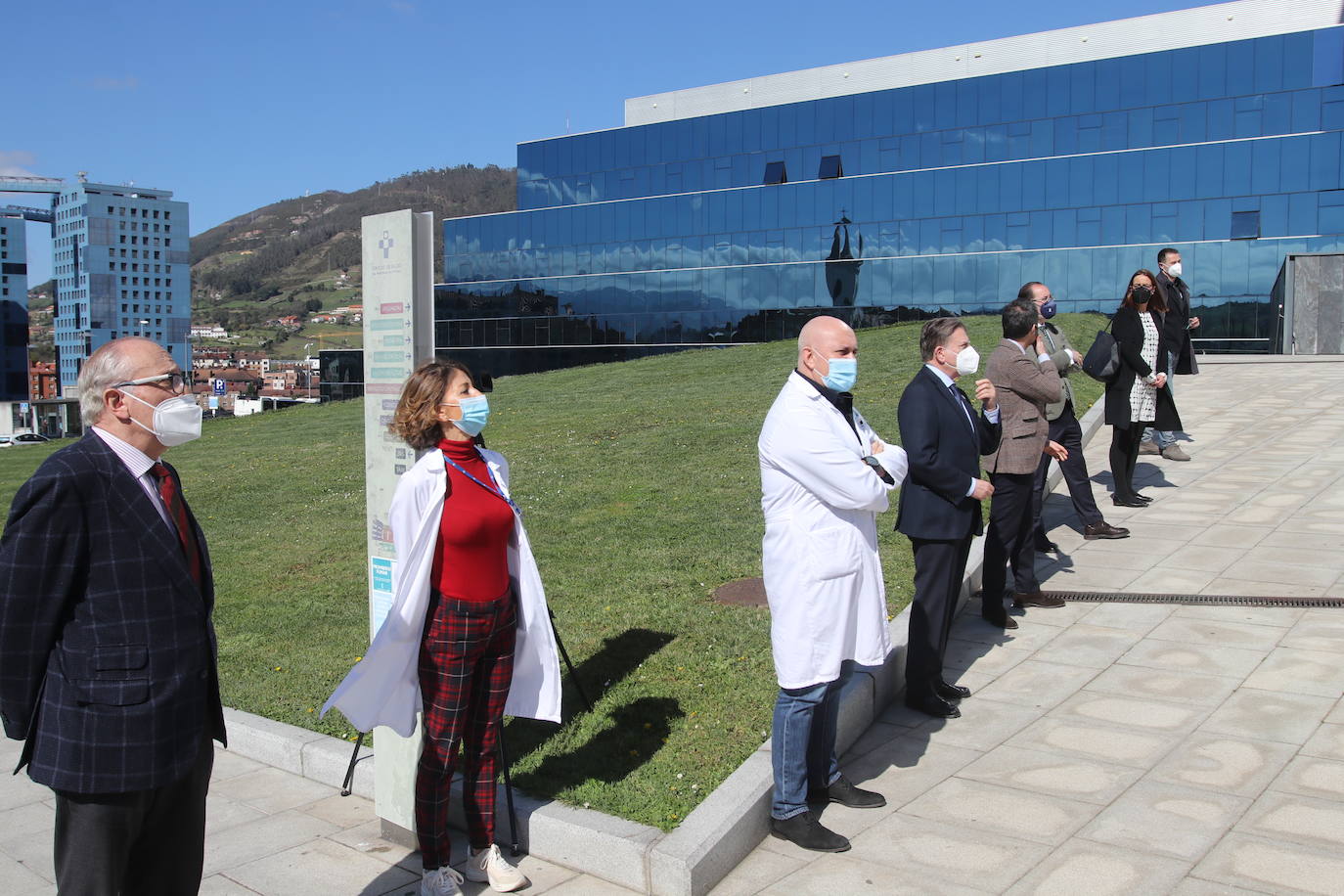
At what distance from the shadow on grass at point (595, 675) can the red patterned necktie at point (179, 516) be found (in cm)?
229

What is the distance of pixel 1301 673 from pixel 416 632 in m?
4.86

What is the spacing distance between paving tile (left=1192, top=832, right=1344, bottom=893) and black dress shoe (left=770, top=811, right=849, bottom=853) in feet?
4.36

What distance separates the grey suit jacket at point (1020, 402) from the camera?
6.94 m

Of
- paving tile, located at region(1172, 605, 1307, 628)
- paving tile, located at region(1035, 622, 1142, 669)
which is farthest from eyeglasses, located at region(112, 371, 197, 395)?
paving tile, located at region(1172, 605, 1307, 628)

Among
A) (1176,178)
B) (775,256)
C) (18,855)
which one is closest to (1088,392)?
(18,855)

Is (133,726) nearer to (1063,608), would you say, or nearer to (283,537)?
(1063,608)

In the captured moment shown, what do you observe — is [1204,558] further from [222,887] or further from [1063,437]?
[222,887]

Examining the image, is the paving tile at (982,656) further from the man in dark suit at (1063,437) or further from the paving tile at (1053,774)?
the paving tile at (1053,774)

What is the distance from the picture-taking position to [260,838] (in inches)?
189

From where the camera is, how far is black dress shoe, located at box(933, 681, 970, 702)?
5791mm

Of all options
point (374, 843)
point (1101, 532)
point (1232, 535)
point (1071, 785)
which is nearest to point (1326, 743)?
point (1071, 785)

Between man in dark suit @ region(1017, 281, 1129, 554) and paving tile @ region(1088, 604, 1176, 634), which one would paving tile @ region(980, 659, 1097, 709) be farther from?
man in dark suit @ region(1017, 281, 1129, 554)

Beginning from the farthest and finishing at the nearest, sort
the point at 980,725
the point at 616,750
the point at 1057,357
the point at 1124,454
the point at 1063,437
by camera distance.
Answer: the point at 1124,454 < the point at 1063,437 < the point at 1057,357 < the point at 980,725 < the point at 616,750

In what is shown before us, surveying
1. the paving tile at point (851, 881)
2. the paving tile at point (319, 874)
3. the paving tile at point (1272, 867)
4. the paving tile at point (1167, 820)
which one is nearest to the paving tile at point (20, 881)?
the paving tile at point (319, 874)
